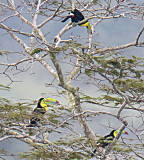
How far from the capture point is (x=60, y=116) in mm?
7578

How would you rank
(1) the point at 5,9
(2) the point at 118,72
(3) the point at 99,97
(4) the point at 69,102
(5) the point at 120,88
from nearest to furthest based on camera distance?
1. (2) the point at 118,72
2. (5) the point at 120,88
3. (3) the point at 99,97
4. (4) the point at 69,102
5. (1) the point at 5,9

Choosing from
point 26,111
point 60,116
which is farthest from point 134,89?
point 26,111

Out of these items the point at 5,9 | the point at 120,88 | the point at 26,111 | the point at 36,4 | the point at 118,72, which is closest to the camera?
the point at 118,72

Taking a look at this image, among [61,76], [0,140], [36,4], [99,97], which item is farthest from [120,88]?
[36,4]

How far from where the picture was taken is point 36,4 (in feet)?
38.3

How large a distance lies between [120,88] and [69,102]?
246 centimetres

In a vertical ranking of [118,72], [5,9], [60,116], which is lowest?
[60,116]

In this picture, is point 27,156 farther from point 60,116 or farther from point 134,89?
point 134,89

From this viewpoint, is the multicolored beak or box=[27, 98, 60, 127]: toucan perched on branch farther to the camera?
the multicolored beak

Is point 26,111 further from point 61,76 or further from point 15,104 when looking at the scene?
point 61,76

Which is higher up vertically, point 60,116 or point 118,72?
point 118,72

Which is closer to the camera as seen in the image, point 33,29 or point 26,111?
point 26,111

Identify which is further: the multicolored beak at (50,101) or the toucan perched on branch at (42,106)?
the multicolored beak at (50,101)

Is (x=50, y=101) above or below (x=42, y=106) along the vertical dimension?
above
